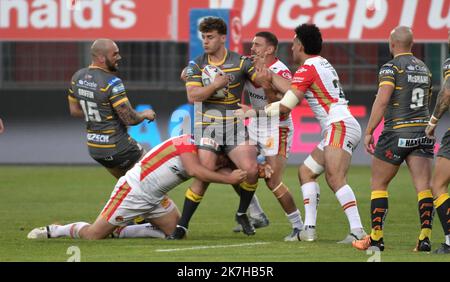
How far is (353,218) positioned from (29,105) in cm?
1424

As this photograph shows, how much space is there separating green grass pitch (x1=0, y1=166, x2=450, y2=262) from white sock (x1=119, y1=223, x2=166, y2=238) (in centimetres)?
37

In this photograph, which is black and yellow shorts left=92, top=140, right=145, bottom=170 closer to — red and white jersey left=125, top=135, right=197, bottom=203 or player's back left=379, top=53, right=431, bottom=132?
red and white jersey left=125, top=135, right=197, bottom=203

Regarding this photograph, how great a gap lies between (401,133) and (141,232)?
3291mm

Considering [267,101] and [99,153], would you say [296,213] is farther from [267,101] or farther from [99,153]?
[99,153]

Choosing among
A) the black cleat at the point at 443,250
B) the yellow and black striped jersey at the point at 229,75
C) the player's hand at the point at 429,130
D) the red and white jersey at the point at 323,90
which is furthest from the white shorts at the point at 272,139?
the black cleat at the point at 443,250

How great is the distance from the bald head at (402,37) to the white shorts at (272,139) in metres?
2.48

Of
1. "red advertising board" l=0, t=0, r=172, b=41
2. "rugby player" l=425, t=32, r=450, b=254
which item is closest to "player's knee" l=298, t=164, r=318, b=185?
"rugby player" l=425, t=32, r=450, b=254

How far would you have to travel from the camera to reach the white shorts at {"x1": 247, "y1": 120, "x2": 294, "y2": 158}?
Answer: 42.8 ft

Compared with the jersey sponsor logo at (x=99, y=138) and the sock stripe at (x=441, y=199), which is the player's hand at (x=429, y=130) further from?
the jersey sponsor logo at (x=99, y=138)

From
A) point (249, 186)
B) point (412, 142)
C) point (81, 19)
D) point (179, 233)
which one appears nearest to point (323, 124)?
point (412, 142)

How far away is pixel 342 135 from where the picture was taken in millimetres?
11703

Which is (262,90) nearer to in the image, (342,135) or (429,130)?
(342,135)

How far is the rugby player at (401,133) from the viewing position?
10945 millimetres
